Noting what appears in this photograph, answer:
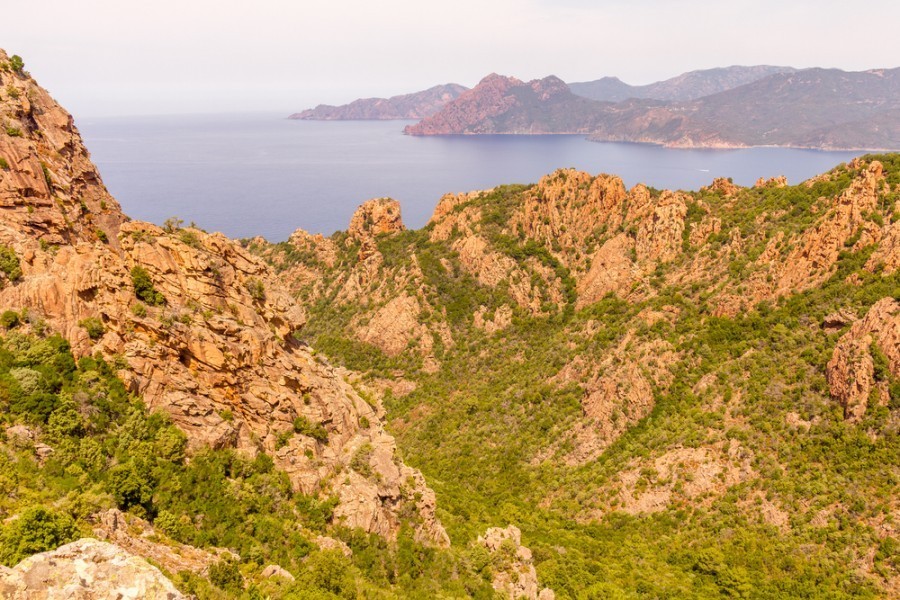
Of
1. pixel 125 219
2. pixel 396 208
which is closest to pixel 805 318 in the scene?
pixel 125 219

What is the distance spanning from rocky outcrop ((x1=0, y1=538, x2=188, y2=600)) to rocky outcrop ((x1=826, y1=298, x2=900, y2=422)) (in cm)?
5174

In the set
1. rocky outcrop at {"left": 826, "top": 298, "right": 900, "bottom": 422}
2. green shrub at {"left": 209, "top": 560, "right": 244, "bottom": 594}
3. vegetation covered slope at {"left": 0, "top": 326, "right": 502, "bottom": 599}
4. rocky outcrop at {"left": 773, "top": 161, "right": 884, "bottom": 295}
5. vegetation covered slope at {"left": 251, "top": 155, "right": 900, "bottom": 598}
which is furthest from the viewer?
rocky outcrop at {"left": 773, "top": 161, "right": 884, "bottom": 295}

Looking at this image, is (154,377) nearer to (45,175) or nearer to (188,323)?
(188,323)

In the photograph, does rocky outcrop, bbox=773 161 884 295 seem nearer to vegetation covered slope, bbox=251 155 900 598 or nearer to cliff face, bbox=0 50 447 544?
vegetation covered slope, bbox=251 155 900 598

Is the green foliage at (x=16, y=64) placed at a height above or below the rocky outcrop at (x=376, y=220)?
above

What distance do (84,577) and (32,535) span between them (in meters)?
3.45

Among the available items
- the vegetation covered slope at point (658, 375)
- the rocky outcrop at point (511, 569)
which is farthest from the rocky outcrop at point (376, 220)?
the rocky outcrop at point (511, 569)

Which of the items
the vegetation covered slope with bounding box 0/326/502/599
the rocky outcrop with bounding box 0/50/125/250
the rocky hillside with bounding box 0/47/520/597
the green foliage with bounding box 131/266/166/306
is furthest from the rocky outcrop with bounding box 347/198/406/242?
the vegetation covered slope with bounding box 0/326/502/599

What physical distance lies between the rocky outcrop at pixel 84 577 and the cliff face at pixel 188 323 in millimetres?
15206

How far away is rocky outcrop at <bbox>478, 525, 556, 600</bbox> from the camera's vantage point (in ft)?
112

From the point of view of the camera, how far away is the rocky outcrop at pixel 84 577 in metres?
12.1

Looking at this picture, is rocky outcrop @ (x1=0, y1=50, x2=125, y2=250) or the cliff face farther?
rocky outcrop @ (x1=0, y1=50, x2=125, y2=250)

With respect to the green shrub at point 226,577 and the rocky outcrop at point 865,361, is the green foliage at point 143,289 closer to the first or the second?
the green shrub at point 226,577

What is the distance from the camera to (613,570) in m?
39.9
